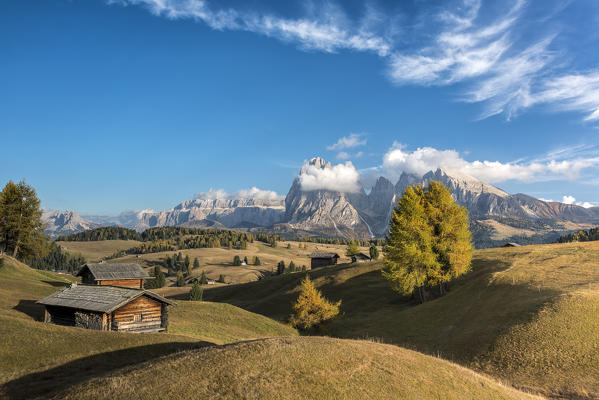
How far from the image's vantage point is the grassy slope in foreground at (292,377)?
13.7 metres

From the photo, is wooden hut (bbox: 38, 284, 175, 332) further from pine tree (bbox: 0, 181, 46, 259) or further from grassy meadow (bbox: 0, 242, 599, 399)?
pine tree (bbox: 0, 181, 46, 259)

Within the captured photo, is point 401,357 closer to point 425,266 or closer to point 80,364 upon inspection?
point 80,364

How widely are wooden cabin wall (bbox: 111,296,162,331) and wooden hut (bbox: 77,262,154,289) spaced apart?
18.5 meters

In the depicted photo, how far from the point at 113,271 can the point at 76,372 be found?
39.1 metres

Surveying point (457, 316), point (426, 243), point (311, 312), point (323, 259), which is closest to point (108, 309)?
point (311, 312)

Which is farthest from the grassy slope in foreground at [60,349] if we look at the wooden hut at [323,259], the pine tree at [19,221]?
the wooden hut at [323,259]

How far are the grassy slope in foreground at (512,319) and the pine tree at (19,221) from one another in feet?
177

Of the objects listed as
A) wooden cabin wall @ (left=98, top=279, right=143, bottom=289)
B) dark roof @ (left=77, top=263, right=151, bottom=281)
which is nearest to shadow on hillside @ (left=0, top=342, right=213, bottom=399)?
wooden cabin wall @ (left=98, top=279, right=143, bottom=289)

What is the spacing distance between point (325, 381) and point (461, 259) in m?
40.2

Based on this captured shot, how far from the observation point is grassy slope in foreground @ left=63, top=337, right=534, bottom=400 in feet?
44.8

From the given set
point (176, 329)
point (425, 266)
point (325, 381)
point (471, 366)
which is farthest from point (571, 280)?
point (176, 329)

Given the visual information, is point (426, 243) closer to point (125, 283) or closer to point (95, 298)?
point (95, 298)

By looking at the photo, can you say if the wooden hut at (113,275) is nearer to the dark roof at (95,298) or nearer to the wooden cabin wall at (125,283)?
the wooden cabin wall at (125,283)

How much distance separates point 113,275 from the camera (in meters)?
55.5
